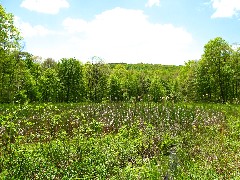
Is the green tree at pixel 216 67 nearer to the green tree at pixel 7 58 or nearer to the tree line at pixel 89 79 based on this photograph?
the tree line at pixel 89 79

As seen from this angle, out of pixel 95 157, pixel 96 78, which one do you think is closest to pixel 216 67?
pixel 96 78

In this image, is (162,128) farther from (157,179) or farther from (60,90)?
(60,90)

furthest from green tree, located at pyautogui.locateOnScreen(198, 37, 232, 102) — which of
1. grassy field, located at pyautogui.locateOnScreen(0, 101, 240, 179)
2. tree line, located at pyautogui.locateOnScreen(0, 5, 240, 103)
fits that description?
grassy field, located at pyautogui.locateOnScreen(0, 101, 240, 179)

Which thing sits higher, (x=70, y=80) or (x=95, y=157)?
(x=70, y=80)

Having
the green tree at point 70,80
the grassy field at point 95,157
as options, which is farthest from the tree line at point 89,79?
the grassy field at point 95,157

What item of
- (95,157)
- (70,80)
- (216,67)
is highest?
(216,67)

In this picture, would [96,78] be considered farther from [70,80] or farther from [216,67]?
[216,67]

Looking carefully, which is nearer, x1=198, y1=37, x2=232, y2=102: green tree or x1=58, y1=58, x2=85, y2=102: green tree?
x1=198, y1=37, x2=232, y2=102: green tree

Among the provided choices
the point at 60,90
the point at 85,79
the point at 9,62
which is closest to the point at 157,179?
the point at 9,62

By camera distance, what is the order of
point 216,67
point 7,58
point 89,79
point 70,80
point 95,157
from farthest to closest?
point 89,79
point 70,80
point 216,67
point 7,58
point 95,157

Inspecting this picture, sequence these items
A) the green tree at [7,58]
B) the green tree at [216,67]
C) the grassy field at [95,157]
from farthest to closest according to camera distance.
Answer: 1. the green tree at [216,67]
2. the green tree at [7,58]
3. the grassy field at [95,157]

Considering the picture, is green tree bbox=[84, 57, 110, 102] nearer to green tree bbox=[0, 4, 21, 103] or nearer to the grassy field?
green tree bbox=[0, 4, 21, 103]

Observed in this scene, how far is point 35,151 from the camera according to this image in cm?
1116

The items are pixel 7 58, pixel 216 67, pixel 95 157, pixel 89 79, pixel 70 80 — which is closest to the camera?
pixel 95 157
